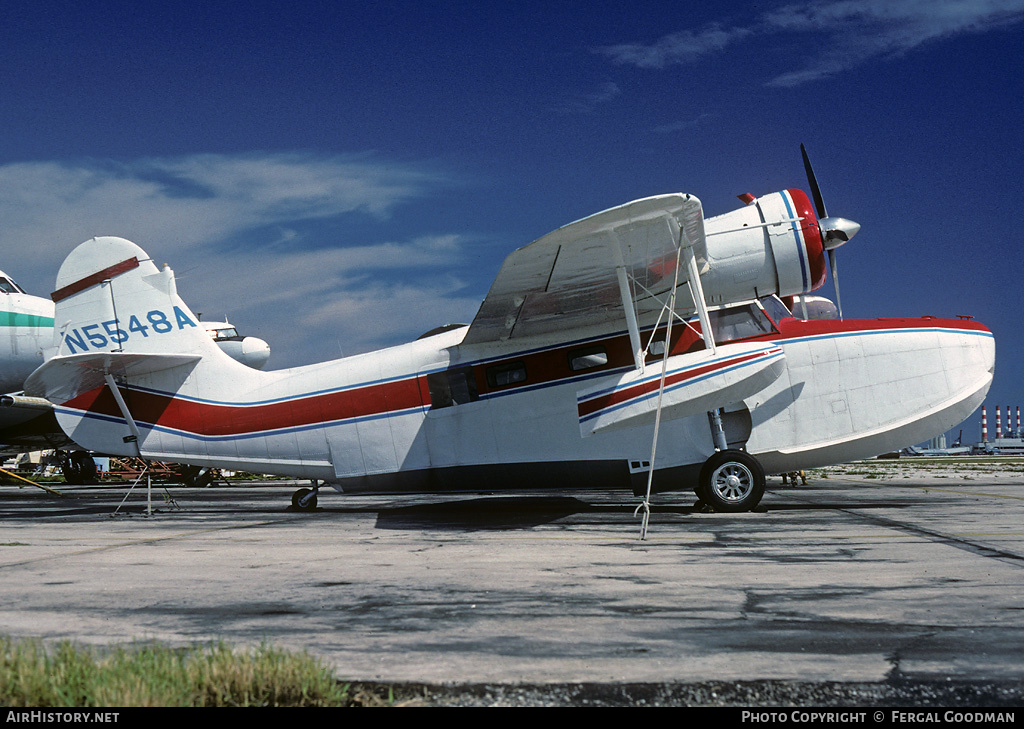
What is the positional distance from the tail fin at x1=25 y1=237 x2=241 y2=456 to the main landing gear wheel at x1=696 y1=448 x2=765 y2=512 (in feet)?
28.4

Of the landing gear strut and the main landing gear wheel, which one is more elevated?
the landing gear strut

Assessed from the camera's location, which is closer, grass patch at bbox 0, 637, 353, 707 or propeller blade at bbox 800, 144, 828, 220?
grass patch at bbox 0, 637, 353, 707

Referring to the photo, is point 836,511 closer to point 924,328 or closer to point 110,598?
point 924,328

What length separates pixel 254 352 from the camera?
33.5 m

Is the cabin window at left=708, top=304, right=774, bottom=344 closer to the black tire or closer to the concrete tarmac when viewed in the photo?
the concrete tarmac

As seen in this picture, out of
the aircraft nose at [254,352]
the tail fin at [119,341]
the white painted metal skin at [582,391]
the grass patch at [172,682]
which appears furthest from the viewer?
the aircraft nose at [254,352]

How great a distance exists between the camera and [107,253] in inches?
557

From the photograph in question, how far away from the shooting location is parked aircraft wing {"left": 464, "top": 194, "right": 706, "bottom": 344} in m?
9.73

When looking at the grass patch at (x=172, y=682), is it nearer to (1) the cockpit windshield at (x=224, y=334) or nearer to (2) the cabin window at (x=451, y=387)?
(2) the cabin window at (x=451, y=387)

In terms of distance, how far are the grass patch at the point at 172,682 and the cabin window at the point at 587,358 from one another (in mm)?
9189

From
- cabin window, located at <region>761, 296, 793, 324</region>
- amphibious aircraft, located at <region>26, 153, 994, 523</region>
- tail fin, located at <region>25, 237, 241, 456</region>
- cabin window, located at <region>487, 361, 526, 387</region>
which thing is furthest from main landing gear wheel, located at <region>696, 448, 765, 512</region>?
tail fin, located at <region>25, 237, 241, 456</region>

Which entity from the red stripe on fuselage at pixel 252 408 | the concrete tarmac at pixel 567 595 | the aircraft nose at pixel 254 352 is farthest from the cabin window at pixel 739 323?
the aircraft nose at pixel 254 352

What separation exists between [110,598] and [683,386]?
24.9ft

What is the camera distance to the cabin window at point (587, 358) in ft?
40.8
